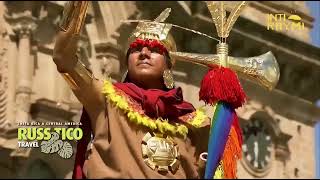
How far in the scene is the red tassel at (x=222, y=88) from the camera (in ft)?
17.2

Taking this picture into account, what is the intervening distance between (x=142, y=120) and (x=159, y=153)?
178mm

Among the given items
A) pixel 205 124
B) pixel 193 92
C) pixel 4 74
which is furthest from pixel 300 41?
pixel 205 124

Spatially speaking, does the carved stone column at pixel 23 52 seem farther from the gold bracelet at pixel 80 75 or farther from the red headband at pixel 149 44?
the gold bracelet at pixel 80 75

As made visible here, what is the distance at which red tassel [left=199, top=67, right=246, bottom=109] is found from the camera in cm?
524

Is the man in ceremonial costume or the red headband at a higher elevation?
the red headband

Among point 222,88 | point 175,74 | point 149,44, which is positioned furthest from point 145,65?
point 175,74

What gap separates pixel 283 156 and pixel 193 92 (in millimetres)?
3180

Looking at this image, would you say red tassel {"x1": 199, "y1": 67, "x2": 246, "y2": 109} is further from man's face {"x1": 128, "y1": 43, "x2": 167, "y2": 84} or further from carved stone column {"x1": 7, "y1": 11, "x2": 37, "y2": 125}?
carved stone column {"x1": 7, "y1": 11, "x2": 37, "y2": 125}

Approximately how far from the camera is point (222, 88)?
525 cm

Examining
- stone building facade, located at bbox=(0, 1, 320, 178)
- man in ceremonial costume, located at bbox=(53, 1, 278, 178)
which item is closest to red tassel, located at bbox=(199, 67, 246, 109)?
man in ceremonial costume, located at bbox=(53, 1, 278, 178)

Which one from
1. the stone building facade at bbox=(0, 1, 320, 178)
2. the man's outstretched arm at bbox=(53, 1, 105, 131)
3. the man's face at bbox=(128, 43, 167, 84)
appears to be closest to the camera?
the man's outstretched arm at bbox=(53, 1, 105, 131)

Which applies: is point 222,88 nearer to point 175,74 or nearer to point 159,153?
point 159,153

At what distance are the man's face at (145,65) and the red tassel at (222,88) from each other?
0.26 metres

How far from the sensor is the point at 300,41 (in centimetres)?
1959
